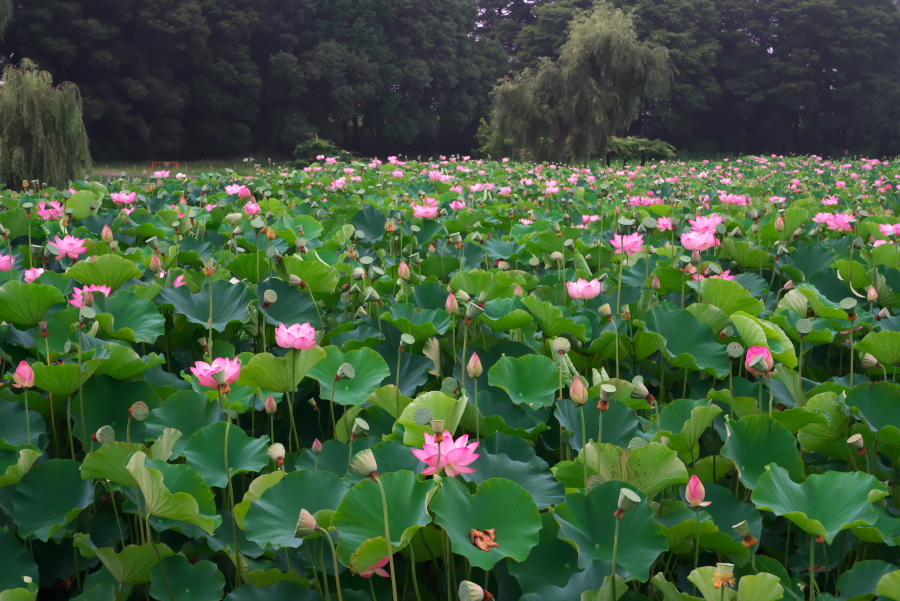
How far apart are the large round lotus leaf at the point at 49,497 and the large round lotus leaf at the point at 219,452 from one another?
12 centimetres

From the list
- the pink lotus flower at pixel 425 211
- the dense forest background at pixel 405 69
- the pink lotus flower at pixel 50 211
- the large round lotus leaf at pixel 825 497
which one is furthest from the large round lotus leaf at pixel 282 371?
the dense forest background at pixel 405 69

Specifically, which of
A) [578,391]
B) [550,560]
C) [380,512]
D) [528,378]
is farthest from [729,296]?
[380,512]

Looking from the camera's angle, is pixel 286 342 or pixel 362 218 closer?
pixel 286 342

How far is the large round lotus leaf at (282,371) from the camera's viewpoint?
3.14 feet

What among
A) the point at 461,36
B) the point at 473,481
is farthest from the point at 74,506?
the point at 461,36

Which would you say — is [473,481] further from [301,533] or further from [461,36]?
[461,36]

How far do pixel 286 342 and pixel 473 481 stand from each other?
0.33 metres

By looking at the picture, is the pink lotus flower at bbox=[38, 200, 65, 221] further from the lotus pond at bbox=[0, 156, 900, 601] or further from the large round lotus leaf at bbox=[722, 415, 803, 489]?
the large round lotus leaf at bbox=[722, 415, 803, 489]

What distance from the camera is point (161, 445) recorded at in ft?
2.74

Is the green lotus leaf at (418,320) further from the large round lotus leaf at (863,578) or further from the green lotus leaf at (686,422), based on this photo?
the large round lotus leaf at (863,578)

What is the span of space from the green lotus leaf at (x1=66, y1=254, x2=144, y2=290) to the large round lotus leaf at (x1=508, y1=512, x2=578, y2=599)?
1.00m

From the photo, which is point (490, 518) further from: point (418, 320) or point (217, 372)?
point (418, 320)

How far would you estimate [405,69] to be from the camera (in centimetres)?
2381

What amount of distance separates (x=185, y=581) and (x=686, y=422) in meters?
0.61
